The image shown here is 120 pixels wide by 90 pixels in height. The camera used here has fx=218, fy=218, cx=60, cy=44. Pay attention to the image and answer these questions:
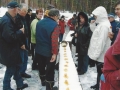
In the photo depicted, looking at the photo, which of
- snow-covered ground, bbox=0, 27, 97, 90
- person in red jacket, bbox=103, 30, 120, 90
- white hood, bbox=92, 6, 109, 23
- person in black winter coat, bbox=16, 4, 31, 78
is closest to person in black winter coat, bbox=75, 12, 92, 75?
snow-covered ground, bbox=0, 27, 97, 90

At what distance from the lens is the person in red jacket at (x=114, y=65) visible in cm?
139

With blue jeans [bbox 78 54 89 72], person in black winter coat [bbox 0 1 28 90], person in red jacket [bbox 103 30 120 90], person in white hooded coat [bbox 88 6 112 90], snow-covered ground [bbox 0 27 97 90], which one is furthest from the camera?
blue jeans [bbox 78 54 89 72]

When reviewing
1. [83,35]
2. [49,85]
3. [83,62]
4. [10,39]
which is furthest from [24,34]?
[83,62]

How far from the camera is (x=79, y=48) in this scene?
17.1 ft

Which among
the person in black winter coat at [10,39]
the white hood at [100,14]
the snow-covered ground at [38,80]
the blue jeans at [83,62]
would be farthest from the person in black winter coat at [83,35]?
the person in black winter coat at [10,39]

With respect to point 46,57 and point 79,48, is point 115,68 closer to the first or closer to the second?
point 46,57

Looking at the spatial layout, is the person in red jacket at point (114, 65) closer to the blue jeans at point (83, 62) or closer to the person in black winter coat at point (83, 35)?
the person in black winter coat at point (83, 35)

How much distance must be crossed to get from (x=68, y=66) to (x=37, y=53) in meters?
0.62

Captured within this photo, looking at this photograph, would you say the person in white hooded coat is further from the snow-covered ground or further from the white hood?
the snow-covered ground

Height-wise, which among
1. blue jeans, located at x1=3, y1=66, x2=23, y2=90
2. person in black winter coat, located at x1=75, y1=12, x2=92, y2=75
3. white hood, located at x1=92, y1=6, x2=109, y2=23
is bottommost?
blue jeans, located at x1=3, y1=66, x2=23, y2=90

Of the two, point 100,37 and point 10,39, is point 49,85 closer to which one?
point 10,39

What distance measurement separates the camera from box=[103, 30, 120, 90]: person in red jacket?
139cm

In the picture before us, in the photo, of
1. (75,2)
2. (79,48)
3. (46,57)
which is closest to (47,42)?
(46,57)

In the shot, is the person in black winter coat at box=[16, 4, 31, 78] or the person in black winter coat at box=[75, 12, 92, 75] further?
the person in black winter coat at box=[75, 12, 92, 75]
